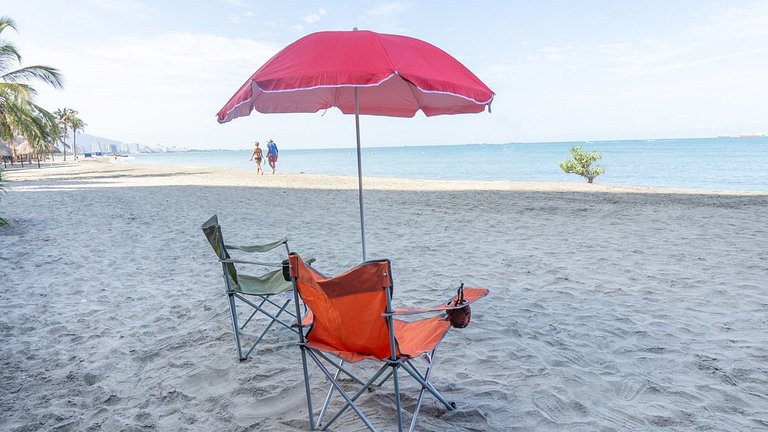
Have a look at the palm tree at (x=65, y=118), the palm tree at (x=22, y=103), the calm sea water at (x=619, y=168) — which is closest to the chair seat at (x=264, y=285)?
the palm tree at (x=22, y=103)

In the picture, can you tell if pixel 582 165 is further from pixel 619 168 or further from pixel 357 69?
pixel 619 168

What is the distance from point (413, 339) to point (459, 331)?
1.32m

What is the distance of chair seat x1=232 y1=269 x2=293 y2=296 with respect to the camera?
3.08 meters

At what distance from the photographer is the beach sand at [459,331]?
2414 mm

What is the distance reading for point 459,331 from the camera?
11.4 feet

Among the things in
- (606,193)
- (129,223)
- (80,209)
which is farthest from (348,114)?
(606,193)

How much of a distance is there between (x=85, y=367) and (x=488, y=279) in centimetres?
348

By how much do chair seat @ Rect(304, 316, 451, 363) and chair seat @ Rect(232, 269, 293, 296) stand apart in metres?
0.89

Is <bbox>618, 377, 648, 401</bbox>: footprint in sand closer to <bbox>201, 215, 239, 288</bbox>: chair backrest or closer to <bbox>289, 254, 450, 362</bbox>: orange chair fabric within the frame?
<bbox>289, 254, 450, 362</bbox>: orange chair fabric

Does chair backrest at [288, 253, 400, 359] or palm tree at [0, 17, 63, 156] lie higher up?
palm tree at [0, 17, 63, 156]

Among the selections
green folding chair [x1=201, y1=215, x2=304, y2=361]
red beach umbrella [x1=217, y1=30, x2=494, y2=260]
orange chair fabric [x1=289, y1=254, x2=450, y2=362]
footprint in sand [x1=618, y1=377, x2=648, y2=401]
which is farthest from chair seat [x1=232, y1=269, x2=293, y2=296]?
footprint in sand [x1=618, y1=377, x2=648, y2=401]

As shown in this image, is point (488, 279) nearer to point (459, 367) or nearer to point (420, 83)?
point (459, 367)

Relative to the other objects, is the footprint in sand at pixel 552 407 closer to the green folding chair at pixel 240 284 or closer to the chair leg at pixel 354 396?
the chair leg at pixel 354 396

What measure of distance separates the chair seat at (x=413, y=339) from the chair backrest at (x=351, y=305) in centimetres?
3
